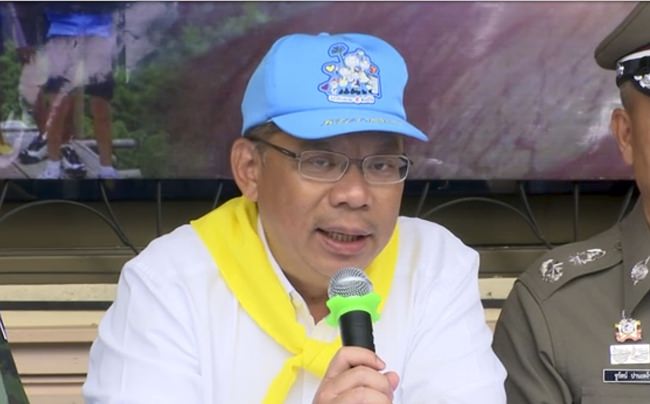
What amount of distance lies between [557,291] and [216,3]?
1.31 meters

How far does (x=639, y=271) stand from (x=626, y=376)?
0.75ft

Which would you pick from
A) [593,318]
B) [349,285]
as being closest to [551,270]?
[593,318]

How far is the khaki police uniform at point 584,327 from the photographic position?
2611 millimetres

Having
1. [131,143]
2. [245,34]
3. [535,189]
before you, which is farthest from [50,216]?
[535,189]

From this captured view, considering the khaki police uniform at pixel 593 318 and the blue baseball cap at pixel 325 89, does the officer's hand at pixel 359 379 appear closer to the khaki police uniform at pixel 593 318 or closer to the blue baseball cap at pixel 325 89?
the blue baseball cap at pixel 325 89

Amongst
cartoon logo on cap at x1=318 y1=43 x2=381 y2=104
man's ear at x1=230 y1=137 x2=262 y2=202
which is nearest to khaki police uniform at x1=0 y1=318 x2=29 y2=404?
man's ear at x1=230 y1=137 x2=262 y2=202

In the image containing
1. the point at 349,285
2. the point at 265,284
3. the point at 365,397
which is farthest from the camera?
the point at 265,284

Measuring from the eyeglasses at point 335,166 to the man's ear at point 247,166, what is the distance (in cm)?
12

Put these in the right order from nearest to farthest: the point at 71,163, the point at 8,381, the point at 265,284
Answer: the point at 8,381
the point at 265,284
the point at 71,163

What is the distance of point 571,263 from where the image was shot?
2752 mm

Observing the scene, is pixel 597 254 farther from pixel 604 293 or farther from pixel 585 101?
pixel 585 101

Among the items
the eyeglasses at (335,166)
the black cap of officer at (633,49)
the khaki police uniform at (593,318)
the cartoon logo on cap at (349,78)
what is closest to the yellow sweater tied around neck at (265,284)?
the eyeglasses at (335,166)

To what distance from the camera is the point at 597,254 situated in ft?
9.06

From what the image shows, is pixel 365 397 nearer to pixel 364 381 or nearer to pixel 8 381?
pixel 364 381
